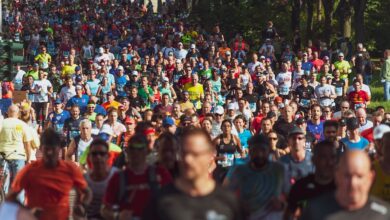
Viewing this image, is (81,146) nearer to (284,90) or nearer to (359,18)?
(284,90)

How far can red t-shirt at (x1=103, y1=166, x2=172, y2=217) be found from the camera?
8727 mm

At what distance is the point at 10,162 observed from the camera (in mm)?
15727

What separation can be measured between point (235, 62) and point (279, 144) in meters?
14.5

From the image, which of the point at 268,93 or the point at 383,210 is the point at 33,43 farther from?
the point at 383,210

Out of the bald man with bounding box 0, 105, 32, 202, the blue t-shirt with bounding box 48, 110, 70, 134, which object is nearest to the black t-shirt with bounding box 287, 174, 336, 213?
the bald man with bounding box 0, 105, 32, 202

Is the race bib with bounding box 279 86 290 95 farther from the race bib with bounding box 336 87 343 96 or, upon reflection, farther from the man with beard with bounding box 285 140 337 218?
the man with beard with bounding box 285 140 337 218

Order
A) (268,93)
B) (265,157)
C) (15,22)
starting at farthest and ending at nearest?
1. (15,22)
2. (268,93)
3. (265,157)

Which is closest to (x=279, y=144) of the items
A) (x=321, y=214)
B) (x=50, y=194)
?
(x=50, y=194)

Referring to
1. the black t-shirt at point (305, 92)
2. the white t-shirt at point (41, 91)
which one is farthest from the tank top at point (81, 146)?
the white t-shirt at point (41, 91)

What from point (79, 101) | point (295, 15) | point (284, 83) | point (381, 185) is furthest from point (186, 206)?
point (295, 15)

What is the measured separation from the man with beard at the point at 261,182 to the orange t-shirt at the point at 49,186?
145 centimetres

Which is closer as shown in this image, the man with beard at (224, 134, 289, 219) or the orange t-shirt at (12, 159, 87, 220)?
the man with beard at (224, 134, 289, 219)

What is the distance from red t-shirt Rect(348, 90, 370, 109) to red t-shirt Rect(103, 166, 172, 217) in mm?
14548

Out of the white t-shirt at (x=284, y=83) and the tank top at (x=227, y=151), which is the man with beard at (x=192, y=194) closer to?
the tank top at (x=227, y=151)
